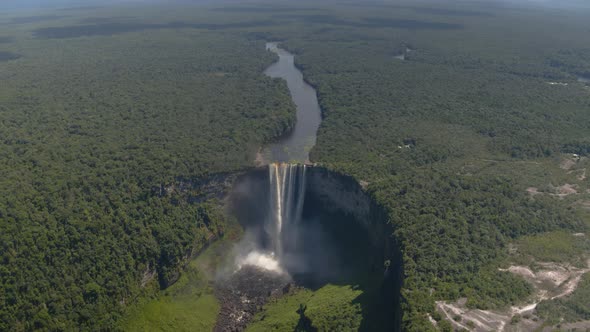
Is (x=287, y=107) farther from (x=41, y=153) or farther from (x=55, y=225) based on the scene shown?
(x=55, y=225)

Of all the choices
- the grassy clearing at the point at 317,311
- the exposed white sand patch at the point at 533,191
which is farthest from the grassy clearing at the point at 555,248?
the grassy clearing at the point at 317,311

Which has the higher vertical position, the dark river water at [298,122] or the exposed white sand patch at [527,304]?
the dark river water at [298,122]

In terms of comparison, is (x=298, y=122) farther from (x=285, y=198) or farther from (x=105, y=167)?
(x=105, y=167)

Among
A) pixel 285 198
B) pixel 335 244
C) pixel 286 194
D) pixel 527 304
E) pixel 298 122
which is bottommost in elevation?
pixel 335 244

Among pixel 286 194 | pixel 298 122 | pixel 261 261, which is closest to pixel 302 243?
pixel 261 261

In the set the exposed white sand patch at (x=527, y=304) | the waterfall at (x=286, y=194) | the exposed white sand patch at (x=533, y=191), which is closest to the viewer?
the exposed white sand patch at (x=527, y=304)

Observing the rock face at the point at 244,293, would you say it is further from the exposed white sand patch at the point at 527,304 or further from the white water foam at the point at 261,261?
the exposed white sand patch at the point at 527,304

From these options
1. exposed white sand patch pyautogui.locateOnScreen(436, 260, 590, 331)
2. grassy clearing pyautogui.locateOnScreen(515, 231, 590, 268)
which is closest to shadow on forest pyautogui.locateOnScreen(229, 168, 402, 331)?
exposed white sand patch pyautogui.locateOnScreen(436, 260, 590, 331)

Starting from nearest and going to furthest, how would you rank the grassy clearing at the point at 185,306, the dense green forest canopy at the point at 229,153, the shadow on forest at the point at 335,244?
the dense green forest canopy at the point at 229,153 < the shadow on forest at the point at 335,244 < the grassy clearing at the point at 185,306
